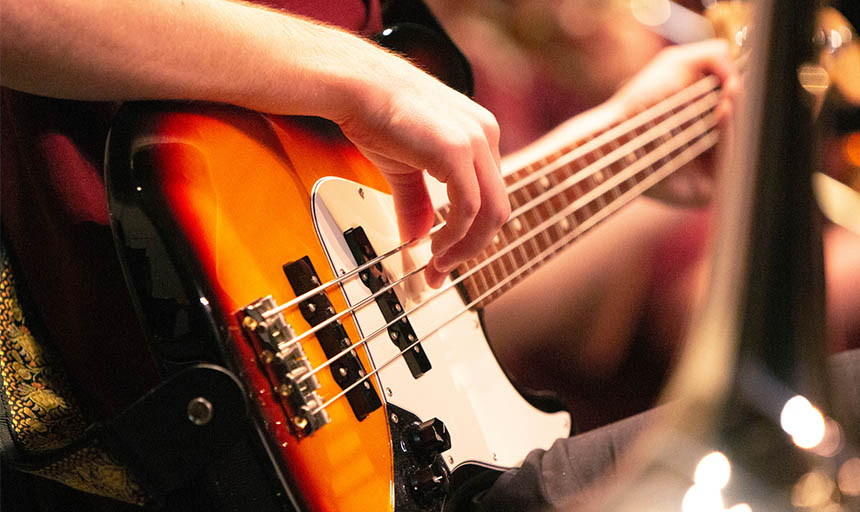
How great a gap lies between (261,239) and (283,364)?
92mm

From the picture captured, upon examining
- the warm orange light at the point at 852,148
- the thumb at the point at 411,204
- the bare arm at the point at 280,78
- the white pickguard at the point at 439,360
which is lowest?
the warm orange light at the point at 852,148

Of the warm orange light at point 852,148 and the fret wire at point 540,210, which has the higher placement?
the fret wire at point 540,210

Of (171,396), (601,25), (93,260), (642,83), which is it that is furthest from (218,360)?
(601,25)

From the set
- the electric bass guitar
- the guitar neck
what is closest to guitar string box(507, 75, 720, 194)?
the guitar neck

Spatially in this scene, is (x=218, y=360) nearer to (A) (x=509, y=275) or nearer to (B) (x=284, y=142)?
(B) (x=284, y=142)

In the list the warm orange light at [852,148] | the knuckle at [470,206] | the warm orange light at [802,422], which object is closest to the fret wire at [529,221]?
the knuckle at [470,206]

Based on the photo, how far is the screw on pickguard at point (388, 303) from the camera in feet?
1.86

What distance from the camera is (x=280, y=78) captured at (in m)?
0.49

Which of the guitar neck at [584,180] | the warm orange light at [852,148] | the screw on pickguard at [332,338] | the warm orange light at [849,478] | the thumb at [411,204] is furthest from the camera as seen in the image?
the warm orange light at [852,148]

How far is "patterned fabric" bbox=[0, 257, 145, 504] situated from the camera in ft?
1.48

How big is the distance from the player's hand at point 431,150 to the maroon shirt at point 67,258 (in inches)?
8.0

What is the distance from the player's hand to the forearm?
0.03m

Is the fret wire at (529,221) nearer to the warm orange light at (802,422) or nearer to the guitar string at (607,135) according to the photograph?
the guitar string at (607,135)

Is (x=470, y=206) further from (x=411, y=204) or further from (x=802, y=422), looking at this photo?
(x=802, y=422)
